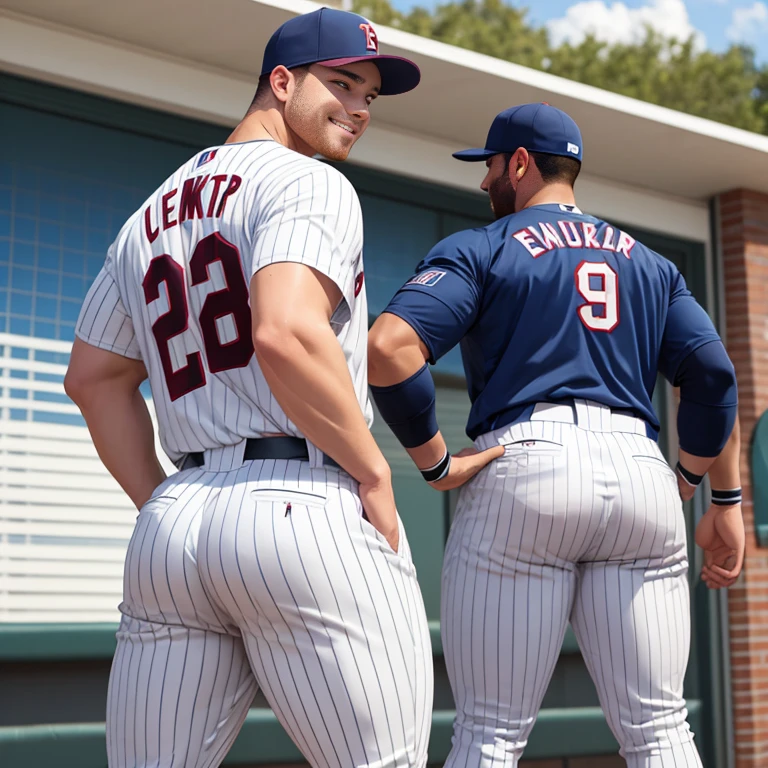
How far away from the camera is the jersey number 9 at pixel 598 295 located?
280 centimetres

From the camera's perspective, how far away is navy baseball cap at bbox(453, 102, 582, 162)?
9.86 feet

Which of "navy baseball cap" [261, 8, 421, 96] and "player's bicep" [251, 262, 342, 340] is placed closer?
"player's bicep" [251, 262, 342, 340]

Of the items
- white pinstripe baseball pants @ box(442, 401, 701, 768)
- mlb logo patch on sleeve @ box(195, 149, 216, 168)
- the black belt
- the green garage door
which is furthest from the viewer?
the green garage door

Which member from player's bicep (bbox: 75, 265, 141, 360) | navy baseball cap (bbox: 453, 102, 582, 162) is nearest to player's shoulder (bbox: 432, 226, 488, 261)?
navy baseball cap (bbox: 453, 102, 582, 162)

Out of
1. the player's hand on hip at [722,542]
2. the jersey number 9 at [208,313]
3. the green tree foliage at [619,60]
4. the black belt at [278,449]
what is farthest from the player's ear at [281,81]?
the green tree foliage at [619,60]

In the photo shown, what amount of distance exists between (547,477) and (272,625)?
107 cm

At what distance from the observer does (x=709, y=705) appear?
20.3ft

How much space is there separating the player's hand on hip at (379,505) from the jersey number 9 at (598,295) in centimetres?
108

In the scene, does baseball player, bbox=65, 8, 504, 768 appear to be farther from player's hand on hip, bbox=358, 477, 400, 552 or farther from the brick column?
the brick column

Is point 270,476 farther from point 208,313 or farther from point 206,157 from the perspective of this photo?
point 206,157

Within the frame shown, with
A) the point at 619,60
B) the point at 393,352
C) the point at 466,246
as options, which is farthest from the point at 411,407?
the point at 619,60

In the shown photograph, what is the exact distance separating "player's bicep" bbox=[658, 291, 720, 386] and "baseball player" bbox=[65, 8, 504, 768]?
126cm

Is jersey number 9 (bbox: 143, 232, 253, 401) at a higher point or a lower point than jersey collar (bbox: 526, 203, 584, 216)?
lower

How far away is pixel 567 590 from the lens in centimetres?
276
